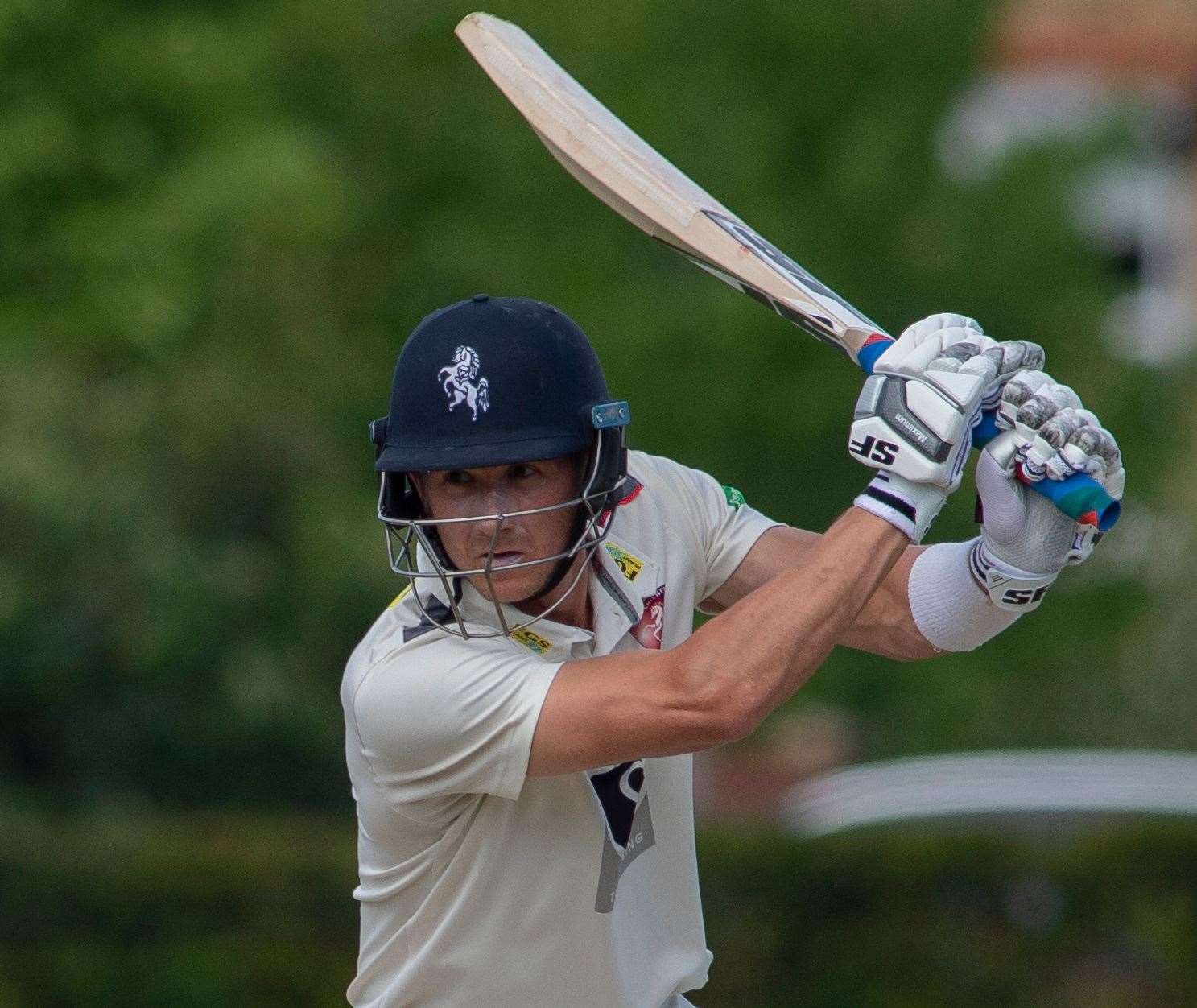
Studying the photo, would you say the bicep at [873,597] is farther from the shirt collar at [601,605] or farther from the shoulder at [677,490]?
the shirt collar at [601,605]

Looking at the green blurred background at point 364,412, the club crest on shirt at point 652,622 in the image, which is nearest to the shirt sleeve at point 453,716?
the club crest on shirt at point 652,622

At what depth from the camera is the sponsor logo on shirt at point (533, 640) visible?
287 centimetres

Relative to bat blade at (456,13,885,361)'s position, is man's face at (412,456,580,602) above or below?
below

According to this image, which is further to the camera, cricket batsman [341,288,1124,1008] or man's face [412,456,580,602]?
man's face [412,456,580,602]

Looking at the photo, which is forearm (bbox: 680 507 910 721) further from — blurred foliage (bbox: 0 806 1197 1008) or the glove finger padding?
blurred foliage (bbox: 0 806 1197 1008)

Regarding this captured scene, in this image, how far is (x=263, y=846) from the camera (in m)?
6.87

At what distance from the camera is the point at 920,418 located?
2.66m

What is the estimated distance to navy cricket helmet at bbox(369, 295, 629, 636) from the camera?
2754mm

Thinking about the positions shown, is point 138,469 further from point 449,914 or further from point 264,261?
point 449,914

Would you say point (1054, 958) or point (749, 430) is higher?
point (749, 430)

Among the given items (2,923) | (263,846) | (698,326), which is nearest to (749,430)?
(698,326)

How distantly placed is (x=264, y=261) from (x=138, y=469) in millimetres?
1252

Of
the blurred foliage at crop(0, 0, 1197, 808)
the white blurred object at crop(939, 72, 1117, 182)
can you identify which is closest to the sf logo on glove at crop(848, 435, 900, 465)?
the blurred foliage at crop(0, 0, 1197, 808)

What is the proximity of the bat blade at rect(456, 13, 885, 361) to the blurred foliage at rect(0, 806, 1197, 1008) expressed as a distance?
398 centimetres
